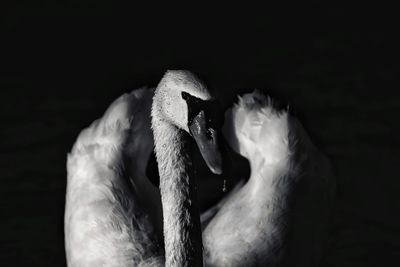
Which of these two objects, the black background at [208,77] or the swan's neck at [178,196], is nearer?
the swan's neck at [178,196]

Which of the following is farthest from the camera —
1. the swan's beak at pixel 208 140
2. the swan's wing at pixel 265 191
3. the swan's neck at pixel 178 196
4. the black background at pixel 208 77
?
the black background at pixel 208 77

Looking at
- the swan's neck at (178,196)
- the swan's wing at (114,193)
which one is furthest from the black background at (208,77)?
the swan's neck at (178,196)

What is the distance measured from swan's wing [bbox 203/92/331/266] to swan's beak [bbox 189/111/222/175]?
1182 mm

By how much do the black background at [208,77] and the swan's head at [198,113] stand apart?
246 centimetres

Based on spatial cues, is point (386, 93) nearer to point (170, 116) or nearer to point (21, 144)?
point (21, 144)

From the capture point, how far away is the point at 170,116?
4.66 metres

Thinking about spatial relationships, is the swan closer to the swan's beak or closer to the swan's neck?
the swan's neck

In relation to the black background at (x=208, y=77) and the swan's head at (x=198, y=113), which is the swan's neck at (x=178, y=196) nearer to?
the swan's head at (x=198, y=113)

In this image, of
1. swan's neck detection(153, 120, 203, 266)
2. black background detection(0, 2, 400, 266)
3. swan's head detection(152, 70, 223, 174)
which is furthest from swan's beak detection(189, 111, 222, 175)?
black background detection(0, 2, 400, 266)

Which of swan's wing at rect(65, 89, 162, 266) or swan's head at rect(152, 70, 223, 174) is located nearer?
swan's head at rect(152, 70, 223, 174)

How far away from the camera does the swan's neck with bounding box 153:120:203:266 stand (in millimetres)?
4754

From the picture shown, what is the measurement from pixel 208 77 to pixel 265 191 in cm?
172

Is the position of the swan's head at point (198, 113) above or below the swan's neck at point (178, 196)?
above

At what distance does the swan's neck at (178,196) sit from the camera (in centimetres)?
475
